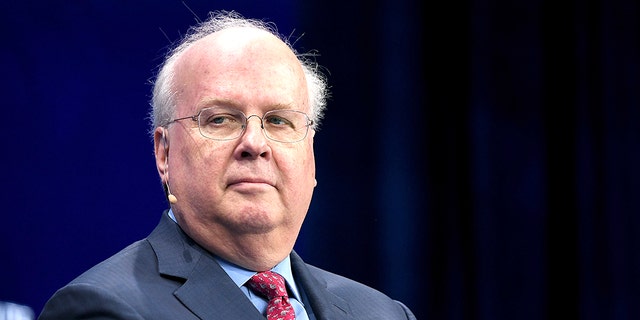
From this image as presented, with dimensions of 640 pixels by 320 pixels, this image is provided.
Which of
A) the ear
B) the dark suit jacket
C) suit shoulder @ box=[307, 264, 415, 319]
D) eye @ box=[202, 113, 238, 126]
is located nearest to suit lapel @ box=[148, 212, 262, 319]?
the dark suit jacket

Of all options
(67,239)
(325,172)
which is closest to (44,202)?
(67,239)

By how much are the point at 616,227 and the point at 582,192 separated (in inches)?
6.8

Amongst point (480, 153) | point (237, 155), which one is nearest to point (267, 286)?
point (237, 155)

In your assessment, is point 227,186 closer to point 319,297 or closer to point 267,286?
point 267,286

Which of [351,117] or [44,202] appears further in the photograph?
[351,117]

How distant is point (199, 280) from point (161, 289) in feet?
0.26

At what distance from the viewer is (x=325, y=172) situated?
293cm

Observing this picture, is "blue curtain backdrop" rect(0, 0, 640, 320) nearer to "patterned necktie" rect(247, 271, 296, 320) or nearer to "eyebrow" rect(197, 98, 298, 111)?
"eyebrow" rect(197, 98, 298, 111)

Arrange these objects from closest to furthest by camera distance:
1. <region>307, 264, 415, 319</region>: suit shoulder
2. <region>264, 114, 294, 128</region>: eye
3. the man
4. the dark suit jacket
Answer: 1. the dark suit jacket
2. the man
3. <region>264, 114, 294, 128</region>: eye
4. <region>307, 264, 415, 319</region>: suit shoulder

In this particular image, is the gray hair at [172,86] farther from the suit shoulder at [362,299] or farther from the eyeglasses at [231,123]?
the suit shoulder at [362,299]

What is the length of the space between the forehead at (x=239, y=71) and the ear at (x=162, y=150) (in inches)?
3.7

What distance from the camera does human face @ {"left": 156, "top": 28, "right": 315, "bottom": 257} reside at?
1787 millimetres

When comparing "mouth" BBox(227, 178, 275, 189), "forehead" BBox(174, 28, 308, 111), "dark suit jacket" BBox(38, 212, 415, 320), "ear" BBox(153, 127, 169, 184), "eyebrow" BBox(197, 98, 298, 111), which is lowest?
"dark suit jacket" BBox(38, 212, 415, 320)

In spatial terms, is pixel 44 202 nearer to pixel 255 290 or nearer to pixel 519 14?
pixel 255 290
